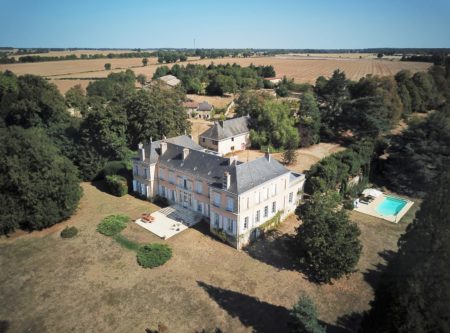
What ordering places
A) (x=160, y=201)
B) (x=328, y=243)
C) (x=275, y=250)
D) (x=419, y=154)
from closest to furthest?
(x=328, y=243)
(x=275, y=250)
(x=160, y=201)
(x=419, y=154)

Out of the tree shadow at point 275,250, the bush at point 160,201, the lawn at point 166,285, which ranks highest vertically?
the bush at point 160,201

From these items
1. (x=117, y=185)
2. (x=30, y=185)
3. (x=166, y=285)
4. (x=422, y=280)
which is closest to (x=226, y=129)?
(x=117, y=185)

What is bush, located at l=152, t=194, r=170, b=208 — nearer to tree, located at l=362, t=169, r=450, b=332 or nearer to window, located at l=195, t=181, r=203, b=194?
window, located at l=195, t=181, r=203, b=194

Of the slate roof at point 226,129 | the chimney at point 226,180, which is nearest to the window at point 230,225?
the chimney at point 226,180

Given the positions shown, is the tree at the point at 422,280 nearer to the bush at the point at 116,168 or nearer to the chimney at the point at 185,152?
the chimney at the point at 185,152

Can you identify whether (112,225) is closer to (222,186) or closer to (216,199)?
(216,199)

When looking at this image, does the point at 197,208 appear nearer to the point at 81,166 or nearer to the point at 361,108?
the point at 81,166

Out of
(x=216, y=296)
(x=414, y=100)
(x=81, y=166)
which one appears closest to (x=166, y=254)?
(x=216, y=296)
